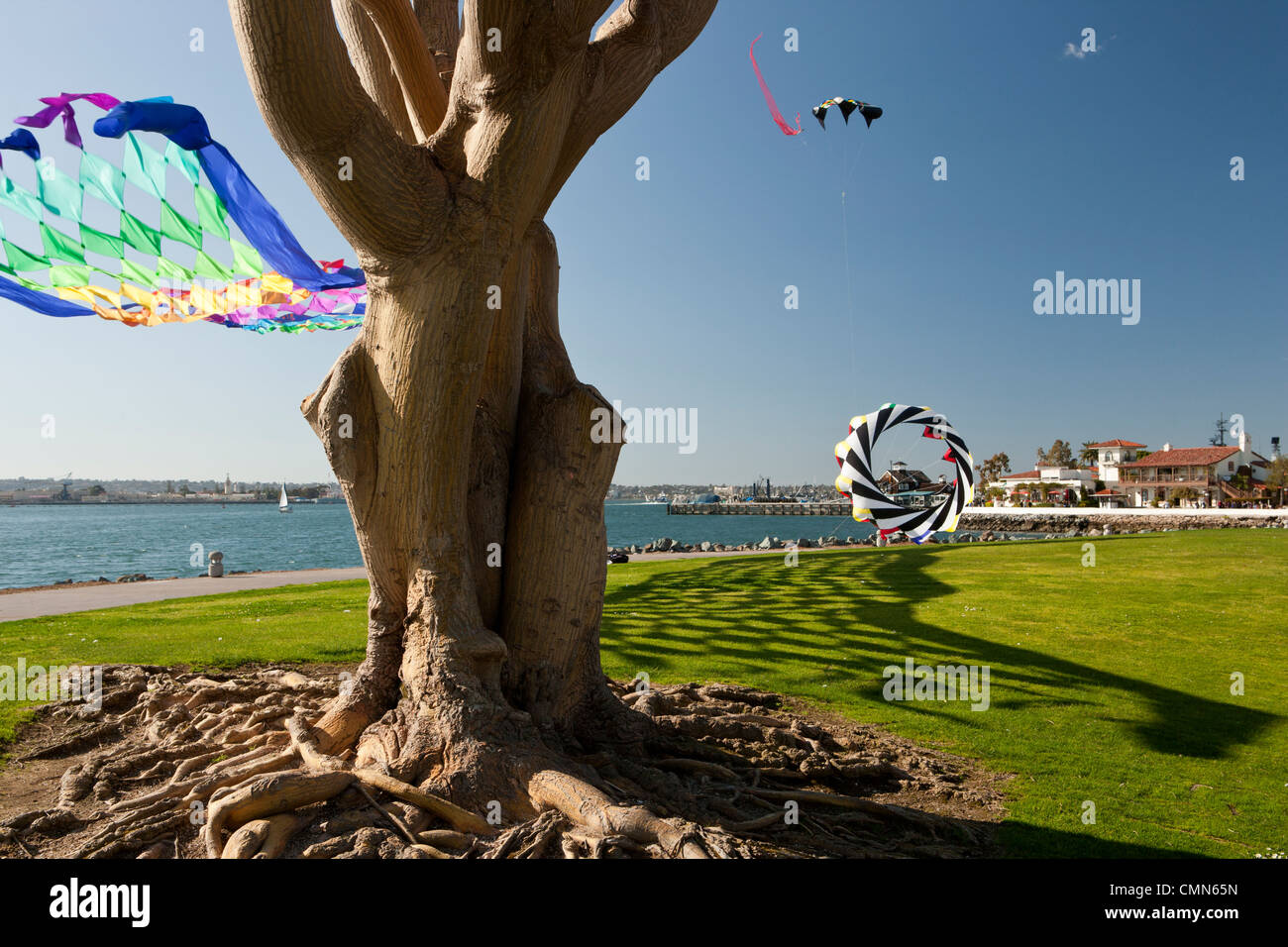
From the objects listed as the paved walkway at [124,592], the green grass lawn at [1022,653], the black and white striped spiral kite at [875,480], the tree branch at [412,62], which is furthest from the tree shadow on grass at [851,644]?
the paved walkway at [124,592]

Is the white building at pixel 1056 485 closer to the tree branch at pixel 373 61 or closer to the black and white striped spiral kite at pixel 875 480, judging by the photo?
the black and white striped spiral kite at pixel 875 480

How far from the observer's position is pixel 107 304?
421 inches

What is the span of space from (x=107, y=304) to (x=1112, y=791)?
45.2 feet

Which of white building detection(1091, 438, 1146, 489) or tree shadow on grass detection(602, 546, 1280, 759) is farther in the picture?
white building detection(1091, 438, 1146, 489)

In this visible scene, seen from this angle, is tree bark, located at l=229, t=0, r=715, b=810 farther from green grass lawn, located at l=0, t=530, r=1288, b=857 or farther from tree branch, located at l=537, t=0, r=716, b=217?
green grass lawn, located at l=0, t=530, r=1288, b=857

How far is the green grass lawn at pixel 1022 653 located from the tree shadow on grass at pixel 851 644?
40mm

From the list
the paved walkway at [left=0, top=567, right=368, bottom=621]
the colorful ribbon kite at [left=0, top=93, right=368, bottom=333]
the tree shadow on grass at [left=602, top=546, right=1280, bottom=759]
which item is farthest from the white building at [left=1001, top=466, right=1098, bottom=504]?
the colorful ribbon kite at [left=0, top=93, right=368, bottom=333]

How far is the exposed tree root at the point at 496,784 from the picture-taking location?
337 cm

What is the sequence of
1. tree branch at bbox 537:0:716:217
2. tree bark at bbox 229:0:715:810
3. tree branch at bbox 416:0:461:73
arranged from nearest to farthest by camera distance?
tree bark at bbox 229:0:715:810 → tree branch at bbox 537:0:716:217 → tree branch at bbox 416:0:461:73

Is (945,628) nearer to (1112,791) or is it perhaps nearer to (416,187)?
(1112,791)

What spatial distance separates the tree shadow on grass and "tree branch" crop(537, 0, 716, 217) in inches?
234

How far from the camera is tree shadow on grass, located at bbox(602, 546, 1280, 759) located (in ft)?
22.5

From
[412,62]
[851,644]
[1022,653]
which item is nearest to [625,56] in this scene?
[412,62]
